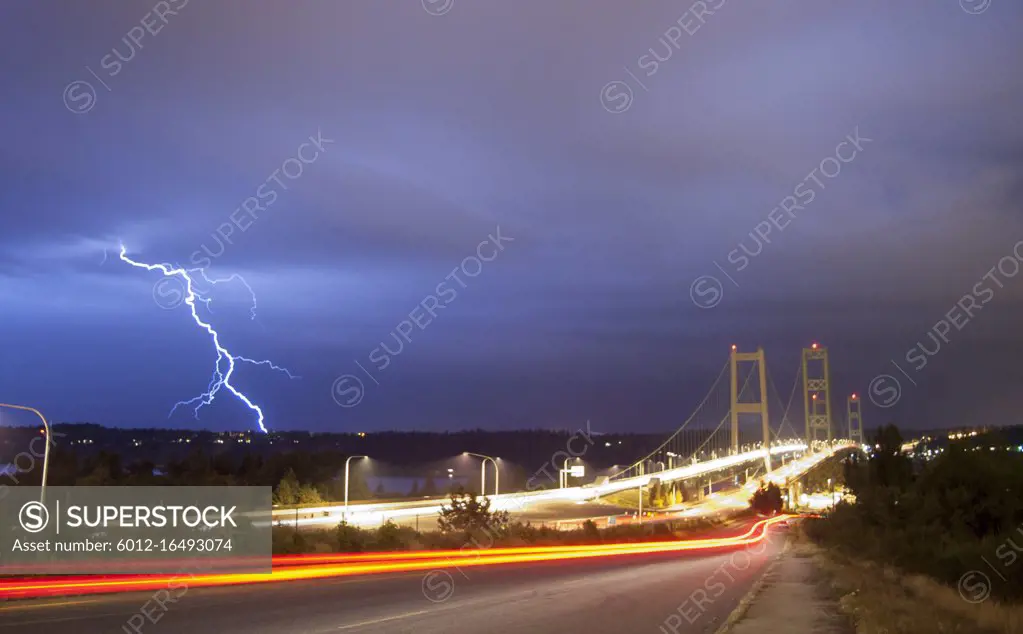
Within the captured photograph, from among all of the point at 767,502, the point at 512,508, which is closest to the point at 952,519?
the point at 512,508

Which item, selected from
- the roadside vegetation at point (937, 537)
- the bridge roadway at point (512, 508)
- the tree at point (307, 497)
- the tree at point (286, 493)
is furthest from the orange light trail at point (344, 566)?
the tree at point (286, 493)

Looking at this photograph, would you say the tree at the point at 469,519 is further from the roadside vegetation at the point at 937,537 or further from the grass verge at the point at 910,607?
the grass verge at the point at 910,607

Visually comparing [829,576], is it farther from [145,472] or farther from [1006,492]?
[145,472]

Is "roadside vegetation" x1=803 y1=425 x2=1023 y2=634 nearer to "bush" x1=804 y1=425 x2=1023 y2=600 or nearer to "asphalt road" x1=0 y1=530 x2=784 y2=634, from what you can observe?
"bush" x1=804 y1=425 x2=1023 y2=600

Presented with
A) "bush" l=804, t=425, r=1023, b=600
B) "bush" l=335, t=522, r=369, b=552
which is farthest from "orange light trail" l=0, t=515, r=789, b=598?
"bush" l=804, t=425, r=1023, b=600

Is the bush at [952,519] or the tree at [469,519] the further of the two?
the tree at [469,519]

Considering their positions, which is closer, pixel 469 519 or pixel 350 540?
pixel 350 540

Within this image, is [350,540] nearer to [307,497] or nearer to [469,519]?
[469,519]
